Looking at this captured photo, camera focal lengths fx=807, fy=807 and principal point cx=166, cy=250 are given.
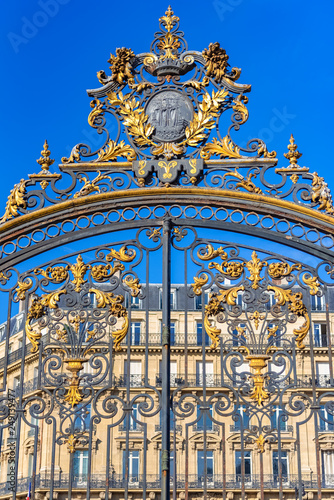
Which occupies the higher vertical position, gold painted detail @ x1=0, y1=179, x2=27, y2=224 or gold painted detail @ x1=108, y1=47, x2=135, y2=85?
gold painted detail @ x1=108, y1=47, x2=135, y2=85

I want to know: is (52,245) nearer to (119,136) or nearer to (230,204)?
(119,136)

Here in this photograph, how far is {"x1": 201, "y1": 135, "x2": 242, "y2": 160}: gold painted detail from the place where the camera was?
9055 millimetres

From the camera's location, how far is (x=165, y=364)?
27.1 feet

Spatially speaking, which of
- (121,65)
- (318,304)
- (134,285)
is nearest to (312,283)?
(134,285)

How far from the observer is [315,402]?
8.19m

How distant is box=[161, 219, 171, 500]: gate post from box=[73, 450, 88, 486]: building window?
60.9 feet

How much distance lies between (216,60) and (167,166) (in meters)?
1.38

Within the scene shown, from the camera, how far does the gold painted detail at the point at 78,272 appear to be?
884 cm

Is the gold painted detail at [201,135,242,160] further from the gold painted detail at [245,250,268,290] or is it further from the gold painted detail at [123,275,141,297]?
the gold painted detail at [123,275,141,297]

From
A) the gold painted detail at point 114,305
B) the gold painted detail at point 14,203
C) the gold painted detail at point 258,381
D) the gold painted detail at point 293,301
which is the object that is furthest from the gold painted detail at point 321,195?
the gold painted detail at point 14,203

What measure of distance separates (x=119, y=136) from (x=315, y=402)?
369cm

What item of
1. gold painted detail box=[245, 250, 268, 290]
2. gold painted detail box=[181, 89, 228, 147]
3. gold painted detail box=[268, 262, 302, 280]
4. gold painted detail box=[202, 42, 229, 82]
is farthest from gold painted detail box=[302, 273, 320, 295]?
gold painted detail box=[202, 42, 229, 82]

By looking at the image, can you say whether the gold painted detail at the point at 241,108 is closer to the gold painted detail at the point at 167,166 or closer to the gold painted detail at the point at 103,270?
the gold painted detail at the point at 167,166

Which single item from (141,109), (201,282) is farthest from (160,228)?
(141,109)
